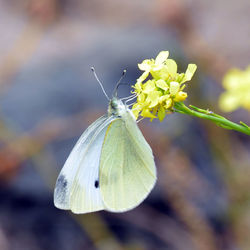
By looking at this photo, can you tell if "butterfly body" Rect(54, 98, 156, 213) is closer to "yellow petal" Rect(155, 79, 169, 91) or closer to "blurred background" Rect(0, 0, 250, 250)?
"yellow petal" Rect(155, 79, 169, 91)

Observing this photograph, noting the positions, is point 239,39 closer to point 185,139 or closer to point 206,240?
point 185,139

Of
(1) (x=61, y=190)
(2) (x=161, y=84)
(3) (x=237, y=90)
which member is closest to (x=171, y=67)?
(2) (x=161, y=84)

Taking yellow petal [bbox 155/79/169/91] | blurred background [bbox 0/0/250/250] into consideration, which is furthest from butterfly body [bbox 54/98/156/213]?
blurred background [bbox 0/0/250/250]

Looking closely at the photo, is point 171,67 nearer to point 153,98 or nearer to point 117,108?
point 153,98

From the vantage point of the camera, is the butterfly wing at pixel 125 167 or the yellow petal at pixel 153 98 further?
the butterfly wing at pixel 125 167

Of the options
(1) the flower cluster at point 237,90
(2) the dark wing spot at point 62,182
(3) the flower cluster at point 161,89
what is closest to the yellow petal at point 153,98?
(3) the flower cluster at point 161,89

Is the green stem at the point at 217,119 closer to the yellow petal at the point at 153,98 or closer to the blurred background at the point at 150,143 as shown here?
the yellow petal at the point at 153,98

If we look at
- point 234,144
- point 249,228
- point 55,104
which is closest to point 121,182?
point 249,228

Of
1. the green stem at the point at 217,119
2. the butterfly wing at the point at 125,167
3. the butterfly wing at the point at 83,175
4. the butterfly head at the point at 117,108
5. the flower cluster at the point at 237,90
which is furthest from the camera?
the flower cluster at the point at 237,90
